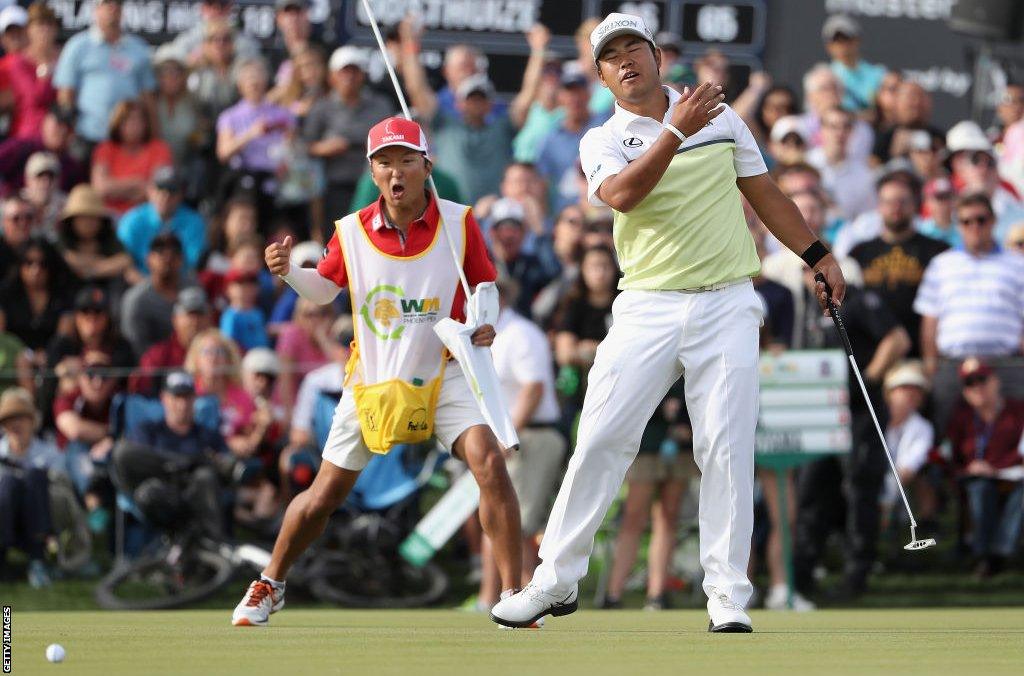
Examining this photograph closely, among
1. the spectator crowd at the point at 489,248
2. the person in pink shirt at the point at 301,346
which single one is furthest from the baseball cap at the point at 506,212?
the person in pink shirt at the point at 301,346

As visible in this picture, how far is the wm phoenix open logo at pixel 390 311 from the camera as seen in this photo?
848 cm

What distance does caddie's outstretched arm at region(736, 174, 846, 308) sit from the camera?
777 centimetres

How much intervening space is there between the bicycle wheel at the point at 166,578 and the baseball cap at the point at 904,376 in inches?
179

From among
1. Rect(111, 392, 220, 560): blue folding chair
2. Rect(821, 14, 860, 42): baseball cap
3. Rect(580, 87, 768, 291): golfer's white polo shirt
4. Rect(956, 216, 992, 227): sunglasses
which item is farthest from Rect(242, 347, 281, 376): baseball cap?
Rect(821, 14, 860, 42): baseball cap

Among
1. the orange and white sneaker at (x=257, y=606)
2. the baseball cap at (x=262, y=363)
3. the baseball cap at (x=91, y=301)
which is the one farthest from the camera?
the baseball cap at (x=91, y=301)

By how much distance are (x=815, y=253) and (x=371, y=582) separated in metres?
5.15

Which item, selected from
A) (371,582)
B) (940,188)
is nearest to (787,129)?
(940,188)

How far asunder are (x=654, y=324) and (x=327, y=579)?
5.16 meters

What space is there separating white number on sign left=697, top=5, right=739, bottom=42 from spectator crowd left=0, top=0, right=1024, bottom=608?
0.86 feet

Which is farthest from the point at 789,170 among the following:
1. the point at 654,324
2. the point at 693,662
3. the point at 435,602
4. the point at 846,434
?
the point at 693,662

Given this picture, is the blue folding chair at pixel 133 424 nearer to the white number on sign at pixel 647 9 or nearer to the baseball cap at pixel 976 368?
the baseball cap at pixel 976 368

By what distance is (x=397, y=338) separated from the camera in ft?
27.9

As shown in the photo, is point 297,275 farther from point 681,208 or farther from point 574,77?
point 574,77

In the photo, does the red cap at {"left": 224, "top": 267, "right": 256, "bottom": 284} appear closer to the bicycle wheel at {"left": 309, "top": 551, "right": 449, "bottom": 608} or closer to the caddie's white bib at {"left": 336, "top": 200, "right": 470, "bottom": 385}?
the bicycle wheel at {"left": 309, "top": 551, "right": 449, "bottom": 608}
